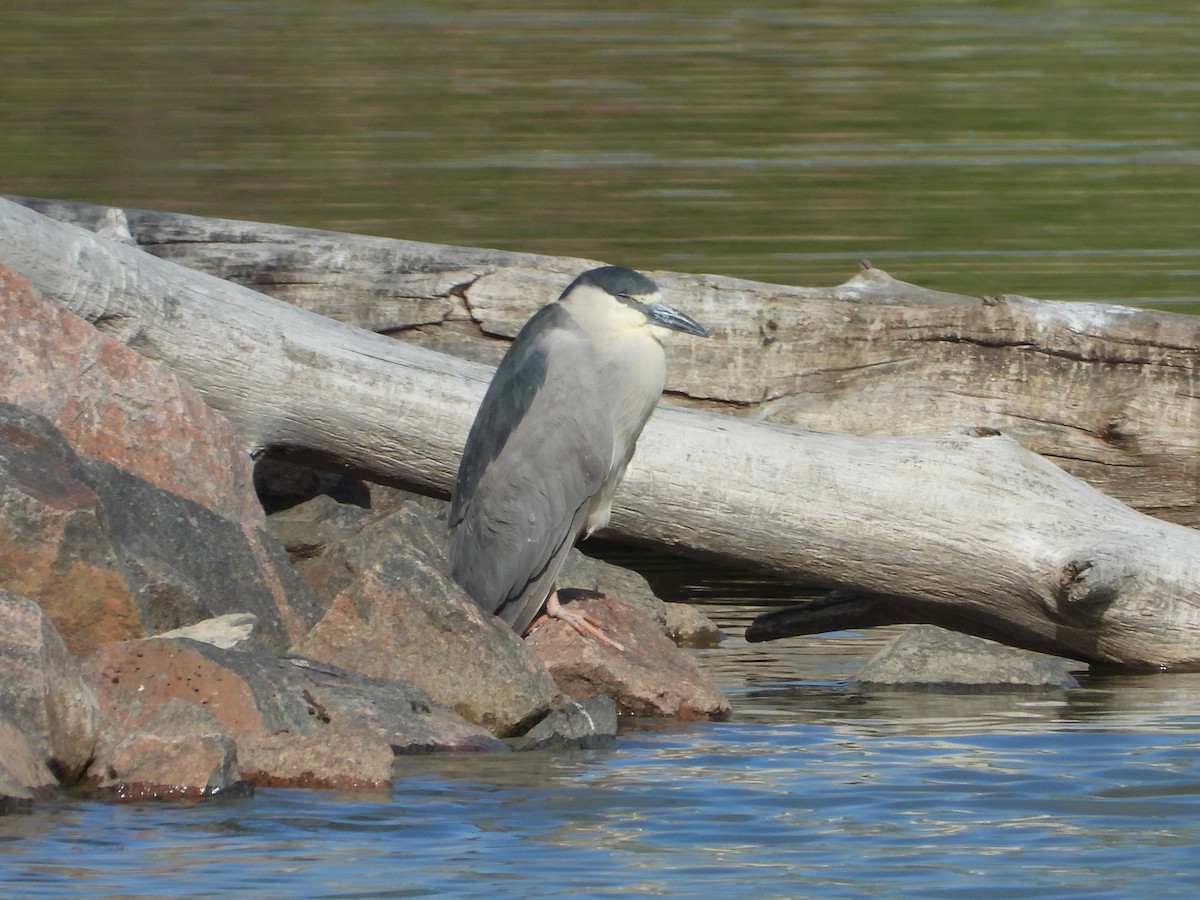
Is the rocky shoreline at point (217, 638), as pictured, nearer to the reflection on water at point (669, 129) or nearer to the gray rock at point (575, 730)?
the gray rock at point (575, 730)

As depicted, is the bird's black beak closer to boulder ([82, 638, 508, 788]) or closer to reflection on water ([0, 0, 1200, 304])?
boulder ([82, 638, 508, 788])

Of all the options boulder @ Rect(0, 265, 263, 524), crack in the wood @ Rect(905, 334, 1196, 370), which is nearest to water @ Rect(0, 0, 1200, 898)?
crack in the wood @ Rect(905, 334, 1196, 370)

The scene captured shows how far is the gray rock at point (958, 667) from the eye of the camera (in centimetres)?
605

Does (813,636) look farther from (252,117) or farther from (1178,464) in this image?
(252,117)

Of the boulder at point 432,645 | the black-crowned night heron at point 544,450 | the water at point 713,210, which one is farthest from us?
the black-crowned night heron at point 544,450

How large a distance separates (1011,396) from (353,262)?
2.13 m

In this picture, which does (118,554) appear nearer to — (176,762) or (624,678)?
(176,762)

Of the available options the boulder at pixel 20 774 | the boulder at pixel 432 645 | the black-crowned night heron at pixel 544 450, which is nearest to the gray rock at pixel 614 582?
the black-crowned night heron at pixel 544 450

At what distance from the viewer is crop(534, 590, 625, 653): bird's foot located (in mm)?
5648

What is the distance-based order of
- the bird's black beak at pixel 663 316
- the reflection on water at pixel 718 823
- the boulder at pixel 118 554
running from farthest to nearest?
the bird's black beak at pixel 663 316
the boulder at pixel 118 554
the reflection on water at pixel 718 823

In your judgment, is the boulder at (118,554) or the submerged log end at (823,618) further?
the submerged log end at (823,618)

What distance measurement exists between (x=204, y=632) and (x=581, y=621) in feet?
3.31

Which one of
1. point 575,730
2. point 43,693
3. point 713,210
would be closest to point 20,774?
point 43,693

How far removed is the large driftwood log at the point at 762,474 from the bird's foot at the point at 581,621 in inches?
25.4
